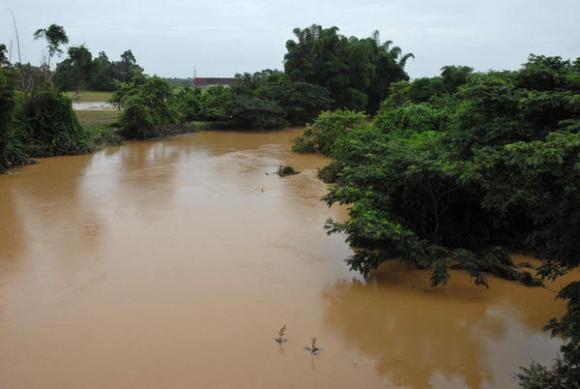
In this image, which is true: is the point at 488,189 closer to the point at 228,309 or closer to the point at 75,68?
the point at 228,309

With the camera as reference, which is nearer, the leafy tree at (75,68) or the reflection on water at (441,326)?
the reflection on water at (441,326)

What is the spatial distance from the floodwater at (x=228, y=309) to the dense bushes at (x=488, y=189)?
1.68 feet

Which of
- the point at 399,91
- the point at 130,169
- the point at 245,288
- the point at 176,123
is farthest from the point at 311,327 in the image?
the point at 176,123

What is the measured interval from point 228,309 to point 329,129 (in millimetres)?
12297

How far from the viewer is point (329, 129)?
17344 millimetres

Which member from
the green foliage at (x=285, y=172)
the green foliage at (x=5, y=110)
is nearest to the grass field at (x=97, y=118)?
the green foliage at (x=5, y=110)

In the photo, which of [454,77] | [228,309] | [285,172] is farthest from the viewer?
[454,77]

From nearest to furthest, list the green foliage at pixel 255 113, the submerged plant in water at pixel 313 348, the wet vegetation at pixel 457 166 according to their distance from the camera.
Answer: the wet vegetation at pixel 457 166, the submerged plant in water at pixel 313 348, the green foliage at pixel 255 113

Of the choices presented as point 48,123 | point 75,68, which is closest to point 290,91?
point 75,68

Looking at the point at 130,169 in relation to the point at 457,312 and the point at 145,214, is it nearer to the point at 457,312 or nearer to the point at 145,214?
the point at 145,214

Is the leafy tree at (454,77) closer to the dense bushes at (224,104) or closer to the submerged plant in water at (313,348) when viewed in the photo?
the dense bushes at (224,104)

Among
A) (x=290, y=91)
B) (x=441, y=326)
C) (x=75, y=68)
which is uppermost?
(x=75, y=68)

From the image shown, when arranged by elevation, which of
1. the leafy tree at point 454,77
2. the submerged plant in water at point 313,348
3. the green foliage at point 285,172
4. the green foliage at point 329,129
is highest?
the leafy tree at point 454,77

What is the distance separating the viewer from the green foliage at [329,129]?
670 inches
